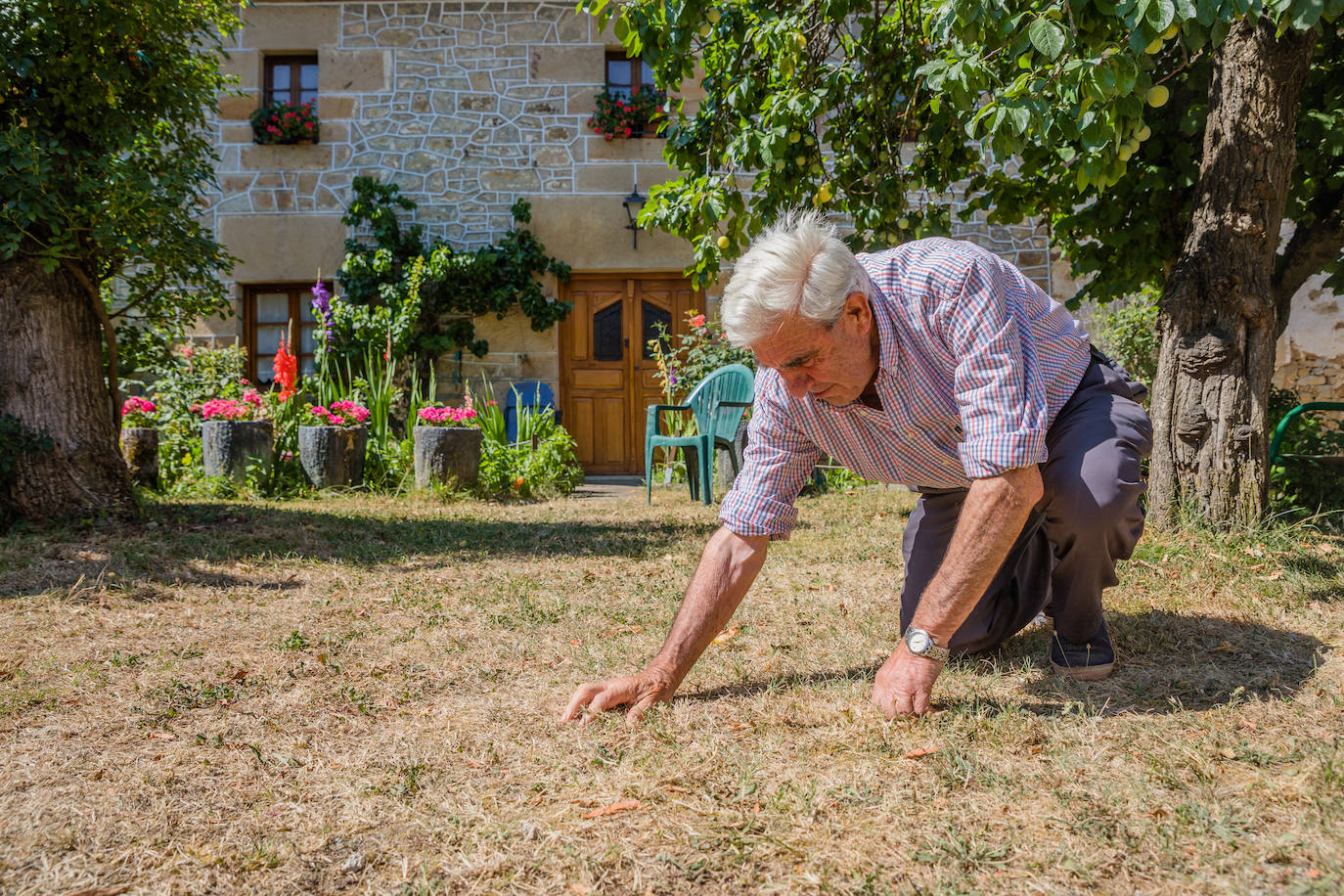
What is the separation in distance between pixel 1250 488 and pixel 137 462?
6124mm

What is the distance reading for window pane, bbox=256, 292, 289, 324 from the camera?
30.3 ft

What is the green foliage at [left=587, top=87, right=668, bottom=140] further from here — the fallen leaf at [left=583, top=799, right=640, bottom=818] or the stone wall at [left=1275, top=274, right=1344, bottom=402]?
the fallen leaf at [left=583, top=799, right=640, bottom=818]

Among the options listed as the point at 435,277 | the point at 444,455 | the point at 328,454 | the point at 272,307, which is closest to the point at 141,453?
the point at 328,454

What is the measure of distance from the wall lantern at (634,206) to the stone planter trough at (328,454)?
3.38m

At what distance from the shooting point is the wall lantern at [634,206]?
28.8 ft

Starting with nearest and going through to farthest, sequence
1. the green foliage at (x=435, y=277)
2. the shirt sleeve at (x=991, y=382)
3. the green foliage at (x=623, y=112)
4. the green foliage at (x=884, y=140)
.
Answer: the shirt sleeve at (x=991, y=382) → the green foliage at (x=884, y=140) → the green foliage at (x=435, y=277) → the green foliage at (x=623, y=112)

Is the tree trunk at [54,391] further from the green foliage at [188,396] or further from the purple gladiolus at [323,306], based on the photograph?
the purple gladiolus at [323,306]

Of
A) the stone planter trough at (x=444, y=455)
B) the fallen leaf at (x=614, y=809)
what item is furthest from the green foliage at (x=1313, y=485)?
the stone planter trough at (x=444, y=455)

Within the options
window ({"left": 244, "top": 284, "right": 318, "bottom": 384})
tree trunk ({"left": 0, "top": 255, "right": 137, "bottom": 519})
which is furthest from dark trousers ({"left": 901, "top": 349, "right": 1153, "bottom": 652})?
window ({"left": 244, "top": 284, "right": 318, "bottom": 384})

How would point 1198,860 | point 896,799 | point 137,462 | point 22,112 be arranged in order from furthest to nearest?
1. point 137,462
2. point 22,112
3. point 896,799
4. point 1198,860

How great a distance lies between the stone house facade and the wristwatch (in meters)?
7.25

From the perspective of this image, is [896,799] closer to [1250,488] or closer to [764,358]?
[764,358]

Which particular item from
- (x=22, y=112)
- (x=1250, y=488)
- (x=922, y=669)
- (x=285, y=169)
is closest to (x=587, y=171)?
(x=285, y=169)

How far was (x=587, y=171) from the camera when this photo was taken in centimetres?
895
